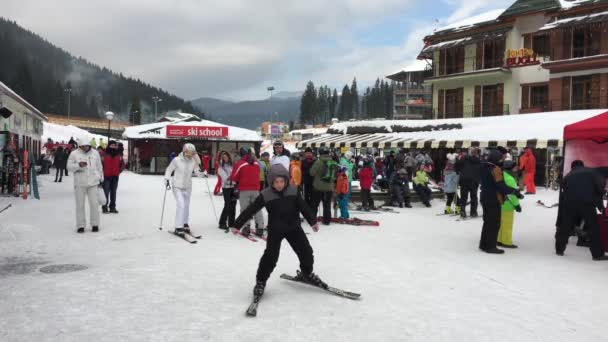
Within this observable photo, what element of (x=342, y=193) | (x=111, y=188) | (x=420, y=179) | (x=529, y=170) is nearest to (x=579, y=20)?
(x=529, y=170)

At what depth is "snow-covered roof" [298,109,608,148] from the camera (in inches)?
778

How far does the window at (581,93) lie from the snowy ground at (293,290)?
2048 centimetres

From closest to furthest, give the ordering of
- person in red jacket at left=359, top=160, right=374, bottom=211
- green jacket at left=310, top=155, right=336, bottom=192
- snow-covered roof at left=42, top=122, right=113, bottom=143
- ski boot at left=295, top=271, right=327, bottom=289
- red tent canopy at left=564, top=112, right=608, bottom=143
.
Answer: ski boot at left=295, top=271, right=327, bottom=289 → red tent canopy at left=564, top=112, right=608, bottom=143 → green jacket at left=310, top=155, right=336, bottom=192 → person in red jacket at left=359, top=160, right=374, bottom=211 → snow-covered roof at left=42, top=122, right=113, bottom=143

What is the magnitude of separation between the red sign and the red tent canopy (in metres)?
24.3

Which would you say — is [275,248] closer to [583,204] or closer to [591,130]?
[583,204]

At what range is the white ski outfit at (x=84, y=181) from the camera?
8.61m

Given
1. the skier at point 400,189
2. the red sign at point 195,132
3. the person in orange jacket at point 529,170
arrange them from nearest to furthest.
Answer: the skier at point 400,189 → the person in orange jacket at point 529,170 → the red sign at point 195,132

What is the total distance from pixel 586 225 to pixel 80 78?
658 feet

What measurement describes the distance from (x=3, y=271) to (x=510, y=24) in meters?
30.3

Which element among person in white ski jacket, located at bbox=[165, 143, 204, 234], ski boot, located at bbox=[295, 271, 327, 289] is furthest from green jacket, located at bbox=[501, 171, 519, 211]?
Answer: person in white ski jacket, located at bbox=[165, 143, 204, 234]

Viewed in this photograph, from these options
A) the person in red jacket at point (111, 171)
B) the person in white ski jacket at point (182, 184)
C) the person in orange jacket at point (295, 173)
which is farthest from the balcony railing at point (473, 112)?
the person in white ski jacket at point (182, 184)

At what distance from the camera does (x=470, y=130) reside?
2355 cm

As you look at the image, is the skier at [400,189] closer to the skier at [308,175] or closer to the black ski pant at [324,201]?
the black ski pant at [324,201]

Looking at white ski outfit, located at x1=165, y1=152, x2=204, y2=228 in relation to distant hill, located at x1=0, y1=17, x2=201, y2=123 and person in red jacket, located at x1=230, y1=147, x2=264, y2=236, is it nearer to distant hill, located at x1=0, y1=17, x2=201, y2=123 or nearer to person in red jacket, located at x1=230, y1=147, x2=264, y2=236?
person in red jacket, located at x1=230, y1=147, x2=264, y2=236
